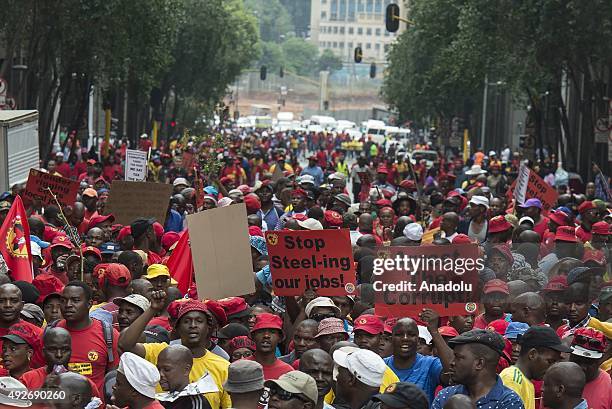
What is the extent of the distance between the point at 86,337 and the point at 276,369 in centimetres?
119

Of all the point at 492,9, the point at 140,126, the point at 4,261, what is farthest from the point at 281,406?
the point at 140,126

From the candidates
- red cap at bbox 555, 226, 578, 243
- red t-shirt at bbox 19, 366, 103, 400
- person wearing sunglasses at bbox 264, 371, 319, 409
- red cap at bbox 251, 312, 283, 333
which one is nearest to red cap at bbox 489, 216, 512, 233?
red cap at bbox 555, 226, 578, 243

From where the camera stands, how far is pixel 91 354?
9.73 meters

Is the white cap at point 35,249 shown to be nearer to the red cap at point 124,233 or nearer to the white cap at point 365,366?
the red cap at point 124,233

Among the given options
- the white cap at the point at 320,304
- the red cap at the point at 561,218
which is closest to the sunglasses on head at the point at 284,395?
the white cap at the point at 320,304

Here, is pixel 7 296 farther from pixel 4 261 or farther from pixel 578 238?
pixel 578 238

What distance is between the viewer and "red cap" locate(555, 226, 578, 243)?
15.4 m

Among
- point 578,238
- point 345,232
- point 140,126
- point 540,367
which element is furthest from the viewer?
point 140,126

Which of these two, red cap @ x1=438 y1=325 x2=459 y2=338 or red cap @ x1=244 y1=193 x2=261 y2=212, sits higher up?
red cap @ x1=438 y1=325 x2=459 y2=338

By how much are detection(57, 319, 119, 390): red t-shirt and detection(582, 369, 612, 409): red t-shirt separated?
2.74m

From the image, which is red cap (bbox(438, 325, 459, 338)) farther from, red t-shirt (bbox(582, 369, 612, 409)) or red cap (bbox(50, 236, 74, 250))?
red cap (bbox(50, 236, 74, 250))

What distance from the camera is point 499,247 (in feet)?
43.8

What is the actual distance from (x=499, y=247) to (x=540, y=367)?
447 centimetres

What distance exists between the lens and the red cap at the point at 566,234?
15.4 m
